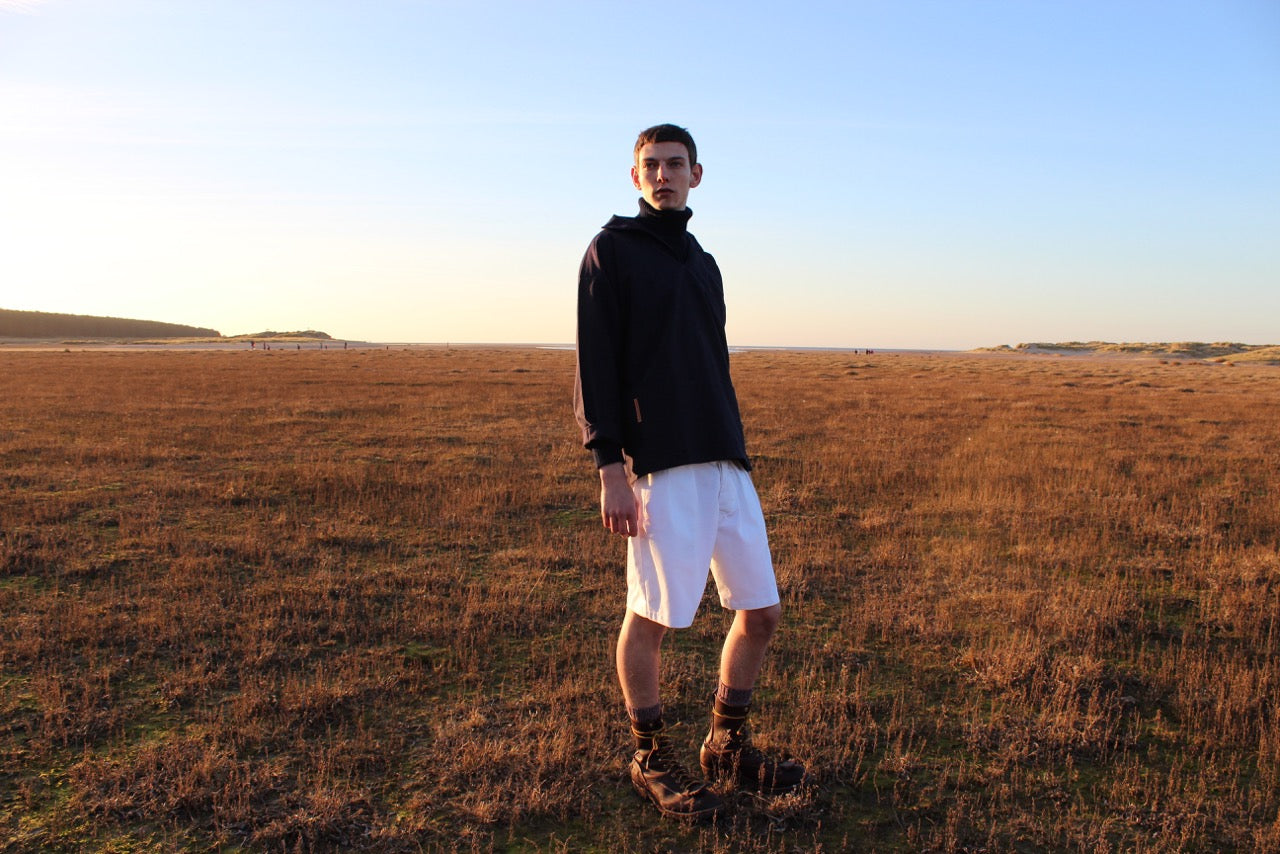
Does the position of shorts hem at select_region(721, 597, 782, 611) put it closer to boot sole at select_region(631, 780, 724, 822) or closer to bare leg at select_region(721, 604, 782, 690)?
bare leg at select_region(721, 604, 782, 690)

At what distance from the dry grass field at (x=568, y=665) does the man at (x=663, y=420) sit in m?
0.82

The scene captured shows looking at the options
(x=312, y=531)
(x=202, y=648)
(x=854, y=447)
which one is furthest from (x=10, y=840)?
(x=854, y=447)

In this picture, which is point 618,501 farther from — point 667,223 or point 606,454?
point 667,223

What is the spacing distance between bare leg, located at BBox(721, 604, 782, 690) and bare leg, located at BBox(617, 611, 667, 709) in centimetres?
31

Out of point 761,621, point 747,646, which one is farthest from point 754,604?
point 747,646

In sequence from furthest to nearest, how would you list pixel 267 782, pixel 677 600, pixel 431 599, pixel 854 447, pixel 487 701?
pixel 854 447
pixel 431 599
pixel 487 701
pixel 267 782
pixel 677 600

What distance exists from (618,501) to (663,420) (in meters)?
0.32

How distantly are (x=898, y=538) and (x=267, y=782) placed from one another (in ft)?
18.4

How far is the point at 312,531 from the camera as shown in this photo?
7.11 meters

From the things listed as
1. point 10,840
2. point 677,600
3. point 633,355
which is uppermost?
point 633,355

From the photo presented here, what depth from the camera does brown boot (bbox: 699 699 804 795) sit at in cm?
305

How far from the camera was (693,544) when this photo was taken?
2643 mm

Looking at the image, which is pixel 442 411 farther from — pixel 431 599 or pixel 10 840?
pixel 10 840

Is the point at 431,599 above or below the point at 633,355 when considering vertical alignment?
below
